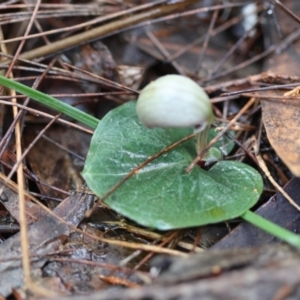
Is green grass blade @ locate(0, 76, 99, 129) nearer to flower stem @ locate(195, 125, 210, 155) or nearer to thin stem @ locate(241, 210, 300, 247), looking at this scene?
flower stem @ locate(195, 125, 210, 155)

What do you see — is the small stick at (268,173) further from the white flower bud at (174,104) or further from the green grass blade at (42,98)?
the green grass blade at (42,98)

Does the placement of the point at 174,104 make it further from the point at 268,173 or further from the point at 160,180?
the point at 268,173

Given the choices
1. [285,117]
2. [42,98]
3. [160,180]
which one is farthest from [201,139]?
[42,98]

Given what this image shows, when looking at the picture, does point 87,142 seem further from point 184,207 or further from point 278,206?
point 278,206

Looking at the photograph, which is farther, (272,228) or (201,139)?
(201,139)

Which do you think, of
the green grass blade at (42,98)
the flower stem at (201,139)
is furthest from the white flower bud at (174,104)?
the green grass blade at (42,98)
